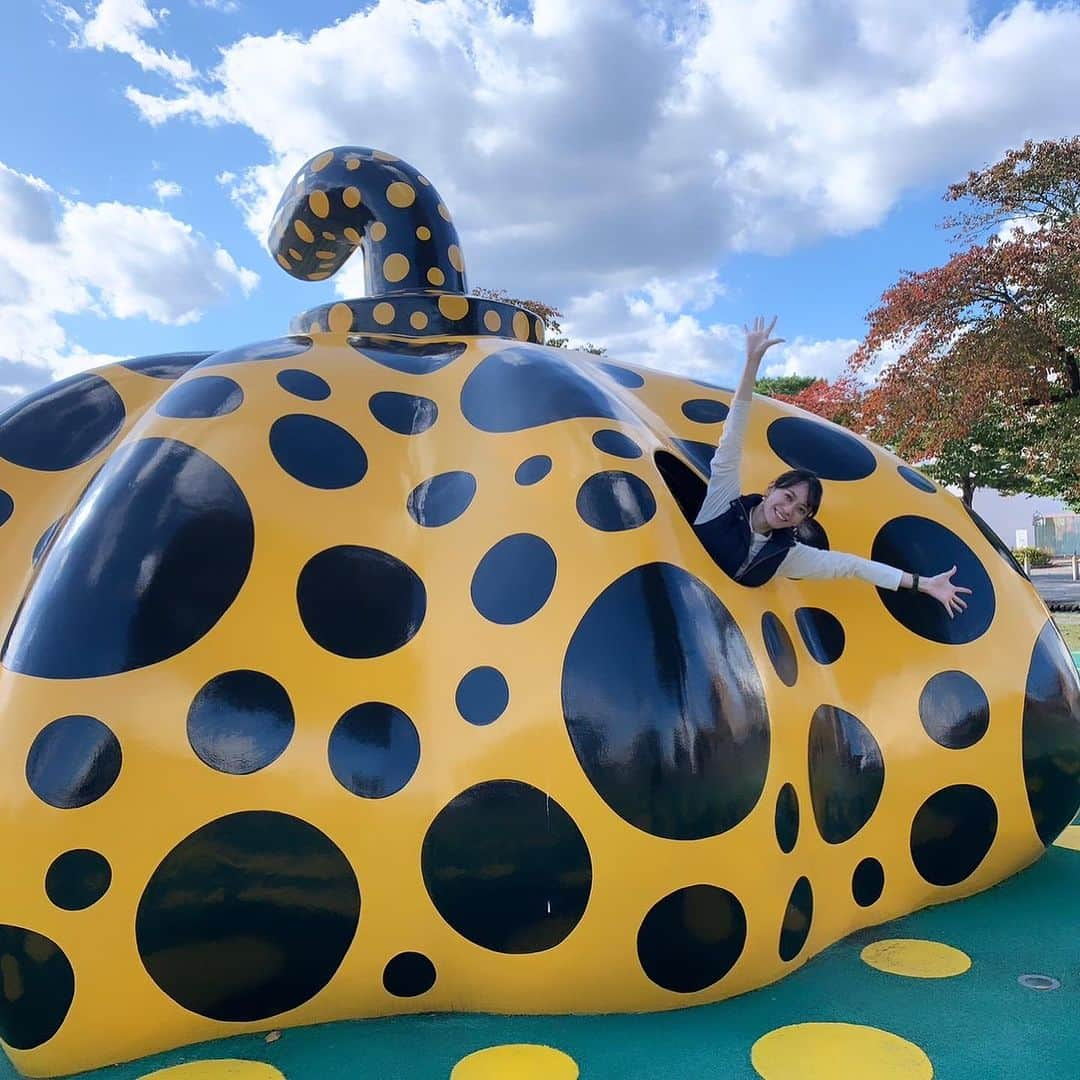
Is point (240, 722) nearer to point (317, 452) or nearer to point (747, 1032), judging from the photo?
point (317, 452)

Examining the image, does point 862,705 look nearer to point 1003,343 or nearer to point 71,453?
point 71,453

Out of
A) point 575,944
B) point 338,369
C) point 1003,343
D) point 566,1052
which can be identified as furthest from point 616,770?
point 1003,343

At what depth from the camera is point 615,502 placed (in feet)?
11.0

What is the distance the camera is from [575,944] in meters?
2.97

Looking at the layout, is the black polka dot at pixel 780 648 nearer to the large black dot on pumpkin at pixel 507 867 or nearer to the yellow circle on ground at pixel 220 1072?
the large black dot on pumpkin at pixel 507 867

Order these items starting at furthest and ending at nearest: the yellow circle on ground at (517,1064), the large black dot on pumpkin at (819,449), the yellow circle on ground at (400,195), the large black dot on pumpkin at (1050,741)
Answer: the yellow circle on ground at (400,195) → the large black dot on pumpkin at (819,449) → the large black dot on pumpkin at (1050,741) → the yellow circle on ground at (517,1064)

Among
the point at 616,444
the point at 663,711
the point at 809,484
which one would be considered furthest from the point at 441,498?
the point at 809,484

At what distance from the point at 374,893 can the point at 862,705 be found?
6.30 ft

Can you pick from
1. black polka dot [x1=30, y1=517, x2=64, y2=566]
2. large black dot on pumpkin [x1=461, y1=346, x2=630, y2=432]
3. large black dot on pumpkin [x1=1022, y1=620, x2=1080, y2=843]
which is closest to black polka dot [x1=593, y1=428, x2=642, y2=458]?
large black dot on pumpkin [x1=461, y1=346, x2=630, y2=432]

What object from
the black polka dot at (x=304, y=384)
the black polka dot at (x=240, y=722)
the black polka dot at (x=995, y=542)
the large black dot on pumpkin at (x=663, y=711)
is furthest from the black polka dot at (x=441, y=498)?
the black polka dot at (x=995, y=542)

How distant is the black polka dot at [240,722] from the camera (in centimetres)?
302

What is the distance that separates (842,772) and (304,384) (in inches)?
97.5

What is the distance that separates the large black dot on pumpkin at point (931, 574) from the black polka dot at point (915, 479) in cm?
25

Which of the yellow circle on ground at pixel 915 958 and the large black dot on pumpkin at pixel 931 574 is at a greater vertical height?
the large black dot on pumpkin at pixel 931 574
